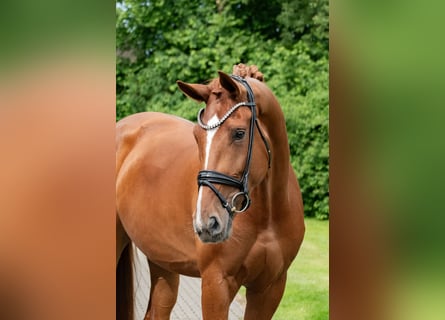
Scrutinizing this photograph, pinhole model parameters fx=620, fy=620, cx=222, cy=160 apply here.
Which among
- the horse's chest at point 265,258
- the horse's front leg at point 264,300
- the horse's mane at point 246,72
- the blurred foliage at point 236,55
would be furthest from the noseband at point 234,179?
the blurred foliage at point 236,55

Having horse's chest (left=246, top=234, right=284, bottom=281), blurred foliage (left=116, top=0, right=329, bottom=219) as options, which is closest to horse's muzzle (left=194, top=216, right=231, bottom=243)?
horse's chest (left=246, top=234, right=284, bottom=281)

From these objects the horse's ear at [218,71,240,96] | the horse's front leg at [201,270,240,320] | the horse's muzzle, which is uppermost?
the horse's ear at [218,71,240,96]

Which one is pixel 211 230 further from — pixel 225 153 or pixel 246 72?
pixel 246 72

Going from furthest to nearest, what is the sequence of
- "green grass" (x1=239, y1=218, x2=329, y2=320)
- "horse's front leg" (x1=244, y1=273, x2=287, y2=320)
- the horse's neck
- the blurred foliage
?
the blurred foliage
"green grass" (x1=239, y1=218, x2=329, y2=320)
"horse's front leg" (x1=244, y1=273, x2=287, y2=320)
the horse's neck

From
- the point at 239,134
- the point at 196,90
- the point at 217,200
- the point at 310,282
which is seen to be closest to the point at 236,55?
the point at 310,282

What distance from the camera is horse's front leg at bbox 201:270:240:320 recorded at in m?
2.52

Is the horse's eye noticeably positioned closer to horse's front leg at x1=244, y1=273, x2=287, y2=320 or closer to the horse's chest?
the horse's chest

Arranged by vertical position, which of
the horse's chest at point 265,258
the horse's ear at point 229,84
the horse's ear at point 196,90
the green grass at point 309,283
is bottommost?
the green grass at point 309,283

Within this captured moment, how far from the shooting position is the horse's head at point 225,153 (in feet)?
7.18

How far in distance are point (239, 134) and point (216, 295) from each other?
2.30 ft

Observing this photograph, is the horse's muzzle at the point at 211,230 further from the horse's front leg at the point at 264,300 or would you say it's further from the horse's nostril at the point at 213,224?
the horse's front leg at the point at 264,300

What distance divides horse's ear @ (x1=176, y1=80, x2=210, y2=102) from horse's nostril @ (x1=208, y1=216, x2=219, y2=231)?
50 centimetres

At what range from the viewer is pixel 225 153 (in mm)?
2232
